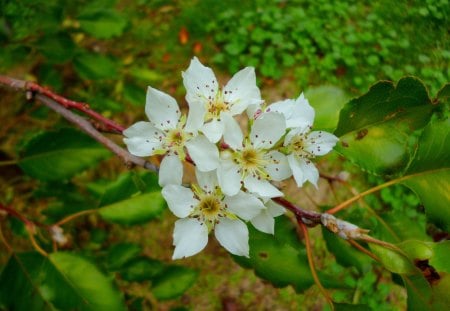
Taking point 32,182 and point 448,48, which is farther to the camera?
point 32,182

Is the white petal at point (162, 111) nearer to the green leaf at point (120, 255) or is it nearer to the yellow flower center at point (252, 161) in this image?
the yellow flower center at point (252, 161)

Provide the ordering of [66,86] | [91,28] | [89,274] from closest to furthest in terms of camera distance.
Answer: [89,274]
[91,28]
[66,86]

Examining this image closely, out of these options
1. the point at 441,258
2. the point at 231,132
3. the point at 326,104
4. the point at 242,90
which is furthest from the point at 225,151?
the point at 441,258

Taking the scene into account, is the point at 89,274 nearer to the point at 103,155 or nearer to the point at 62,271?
the point at 62,271

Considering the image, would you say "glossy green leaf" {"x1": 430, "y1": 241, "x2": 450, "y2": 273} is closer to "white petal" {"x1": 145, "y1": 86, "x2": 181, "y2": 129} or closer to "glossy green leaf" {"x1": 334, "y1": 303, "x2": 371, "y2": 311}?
"glossy green leaf" {"x1": 334, "y1": 303, "x2": 371, "y2": 311}

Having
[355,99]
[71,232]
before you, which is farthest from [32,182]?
[355,99]

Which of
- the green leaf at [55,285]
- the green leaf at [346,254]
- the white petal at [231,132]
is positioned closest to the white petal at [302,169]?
the white petal at [231,132]

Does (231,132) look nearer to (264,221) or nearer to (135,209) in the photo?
(264,221)
